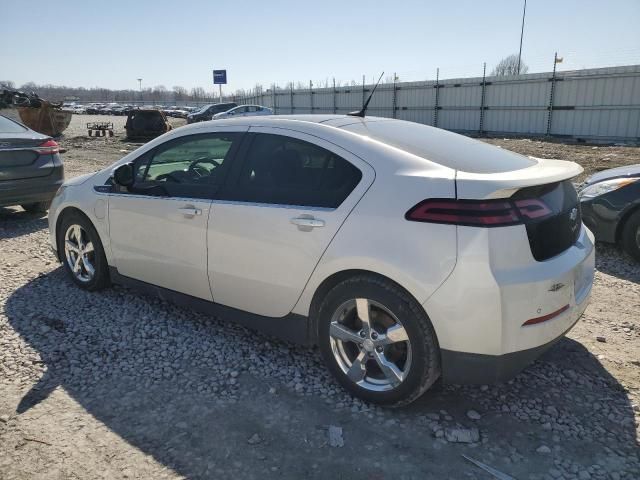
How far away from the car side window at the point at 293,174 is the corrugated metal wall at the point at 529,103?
1913 centimetres

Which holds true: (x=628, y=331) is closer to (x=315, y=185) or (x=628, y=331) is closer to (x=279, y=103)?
(x=315, y=185)

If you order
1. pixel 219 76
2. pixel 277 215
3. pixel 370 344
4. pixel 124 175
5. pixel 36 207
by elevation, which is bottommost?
pixel 36 207

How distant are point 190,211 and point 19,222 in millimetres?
5143

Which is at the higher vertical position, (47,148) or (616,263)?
(47,148)

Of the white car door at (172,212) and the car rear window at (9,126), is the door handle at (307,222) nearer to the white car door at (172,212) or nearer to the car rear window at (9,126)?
the white car door at (172,212)

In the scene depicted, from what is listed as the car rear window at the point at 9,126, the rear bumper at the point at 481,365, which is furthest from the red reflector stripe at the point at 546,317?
the car rear window at the point at 9,126

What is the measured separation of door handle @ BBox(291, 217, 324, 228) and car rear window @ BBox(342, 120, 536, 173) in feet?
2.07

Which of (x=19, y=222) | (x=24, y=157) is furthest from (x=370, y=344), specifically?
(x=19, y=222)

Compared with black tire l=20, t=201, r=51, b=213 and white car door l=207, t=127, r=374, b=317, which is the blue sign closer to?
black tire l=20, t=201, r=51, b=213

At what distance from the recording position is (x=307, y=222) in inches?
116

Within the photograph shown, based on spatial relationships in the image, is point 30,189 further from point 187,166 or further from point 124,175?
point 187,166

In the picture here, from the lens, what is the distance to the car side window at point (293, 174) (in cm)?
294

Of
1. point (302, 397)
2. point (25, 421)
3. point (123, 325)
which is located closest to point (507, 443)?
point (302, 397)

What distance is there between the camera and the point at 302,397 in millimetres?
3072
